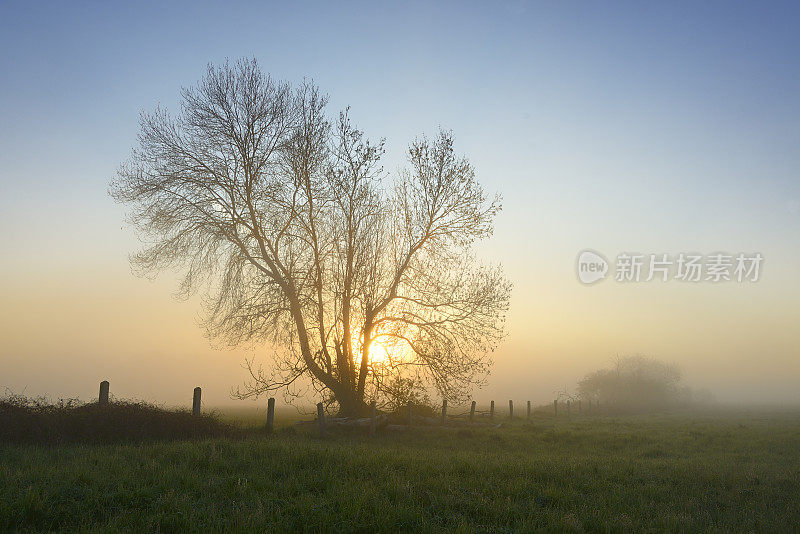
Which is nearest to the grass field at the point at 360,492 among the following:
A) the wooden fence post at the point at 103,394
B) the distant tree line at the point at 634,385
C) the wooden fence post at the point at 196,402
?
the wooden fence post at the point at 103,394

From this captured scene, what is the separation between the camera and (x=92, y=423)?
14.6m

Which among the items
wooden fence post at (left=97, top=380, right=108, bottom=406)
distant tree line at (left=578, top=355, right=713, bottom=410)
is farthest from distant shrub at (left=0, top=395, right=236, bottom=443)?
distant tree line at (left=578, top=355, right=713, bottom=410)

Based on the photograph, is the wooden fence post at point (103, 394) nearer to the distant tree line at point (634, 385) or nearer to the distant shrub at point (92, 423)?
the distant shrub at point (92, 423)

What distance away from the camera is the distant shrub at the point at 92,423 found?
13566mm

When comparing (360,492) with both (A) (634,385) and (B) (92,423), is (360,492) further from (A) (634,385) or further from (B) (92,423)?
(A) (634,385)

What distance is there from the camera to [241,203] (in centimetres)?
2445

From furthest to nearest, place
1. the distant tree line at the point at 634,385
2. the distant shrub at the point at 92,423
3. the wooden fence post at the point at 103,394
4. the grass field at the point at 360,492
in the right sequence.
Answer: the distant tree line at the point at 634,385 < the wooden fence post at the point at 103,394 < the distant shrub at the point at 92,423 < the grass field at the point at 360,492

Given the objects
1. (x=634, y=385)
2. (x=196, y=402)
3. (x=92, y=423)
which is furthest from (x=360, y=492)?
(x=634, y=385)

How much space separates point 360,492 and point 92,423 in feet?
33.4

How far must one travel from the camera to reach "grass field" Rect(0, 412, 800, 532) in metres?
7.53

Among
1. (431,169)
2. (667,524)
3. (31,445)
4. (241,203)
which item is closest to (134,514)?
(31,445)

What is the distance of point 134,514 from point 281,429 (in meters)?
13.4

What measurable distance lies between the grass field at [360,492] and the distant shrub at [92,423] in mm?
1174

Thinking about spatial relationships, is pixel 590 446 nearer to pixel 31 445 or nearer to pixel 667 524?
pixel 667 524
